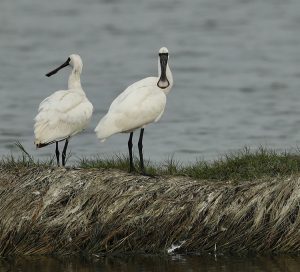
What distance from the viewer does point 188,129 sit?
1037 inches

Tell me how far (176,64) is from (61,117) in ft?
59.5

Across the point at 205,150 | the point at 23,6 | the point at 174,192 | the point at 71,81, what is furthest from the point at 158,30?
the point at 174,192

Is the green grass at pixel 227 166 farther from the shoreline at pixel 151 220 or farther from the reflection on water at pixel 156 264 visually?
the reflection on water at pixel 156 264

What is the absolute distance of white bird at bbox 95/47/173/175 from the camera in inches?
659

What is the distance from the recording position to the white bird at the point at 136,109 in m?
16.7

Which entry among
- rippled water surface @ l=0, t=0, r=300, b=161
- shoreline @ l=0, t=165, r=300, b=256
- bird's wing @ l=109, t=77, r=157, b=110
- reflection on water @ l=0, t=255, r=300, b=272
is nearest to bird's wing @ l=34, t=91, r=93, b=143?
Answer: bird's wing @ l=109, t=77, r=157, b=110

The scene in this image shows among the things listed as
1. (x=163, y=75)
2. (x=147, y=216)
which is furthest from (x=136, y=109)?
(x=147, y=216)

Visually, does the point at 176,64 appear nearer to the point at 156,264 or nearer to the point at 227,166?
the point at 227,166

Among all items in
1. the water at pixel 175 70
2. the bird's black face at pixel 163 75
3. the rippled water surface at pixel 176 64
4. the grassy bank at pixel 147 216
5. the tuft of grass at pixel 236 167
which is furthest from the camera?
the rippled water surface at pixel 176 64

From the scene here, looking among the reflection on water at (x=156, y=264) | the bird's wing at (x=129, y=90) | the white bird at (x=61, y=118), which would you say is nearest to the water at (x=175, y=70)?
the reflection on water at (x=156, y=264)

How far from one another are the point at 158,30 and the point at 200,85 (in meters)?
9.77

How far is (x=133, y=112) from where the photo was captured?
16.8 metres

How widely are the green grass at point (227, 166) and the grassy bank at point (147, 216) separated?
0.82 metres

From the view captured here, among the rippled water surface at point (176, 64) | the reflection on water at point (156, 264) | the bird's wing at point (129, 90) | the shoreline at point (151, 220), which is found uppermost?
the bird's wing at point (129, 90)
